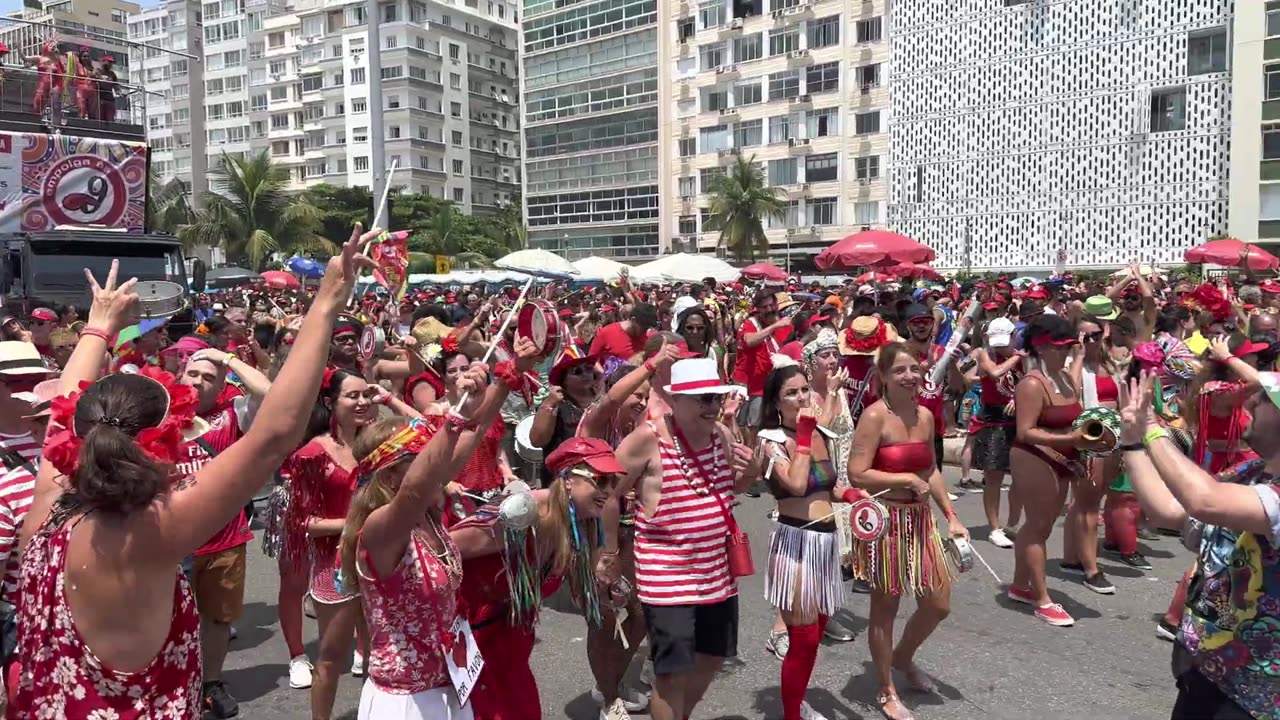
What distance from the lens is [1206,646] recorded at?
9.48 feet

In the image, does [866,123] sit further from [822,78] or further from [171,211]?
[171,211]

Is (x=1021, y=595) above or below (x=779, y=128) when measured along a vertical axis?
below

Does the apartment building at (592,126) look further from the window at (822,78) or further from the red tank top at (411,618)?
the red tank top at (411,618)

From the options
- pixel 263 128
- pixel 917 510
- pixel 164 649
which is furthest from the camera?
pixel 263 128

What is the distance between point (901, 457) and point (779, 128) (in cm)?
5026

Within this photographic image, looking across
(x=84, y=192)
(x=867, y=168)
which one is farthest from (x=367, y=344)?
(x=867, y=168)

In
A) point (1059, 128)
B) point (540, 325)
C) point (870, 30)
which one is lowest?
point (540, 325)

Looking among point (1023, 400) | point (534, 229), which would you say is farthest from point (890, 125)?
point (1023, 400)

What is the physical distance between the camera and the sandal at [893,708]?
4.64 m

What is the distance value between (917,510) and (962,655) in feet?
3.92

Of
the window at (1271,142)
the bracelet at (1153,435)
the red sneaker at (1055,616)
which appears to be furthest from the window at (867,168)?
the bracelet at (1153,435)

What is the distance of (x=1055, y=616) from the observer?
5934mm

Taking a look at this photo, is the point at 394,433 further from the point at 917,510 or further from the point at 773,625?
the point at 773,625

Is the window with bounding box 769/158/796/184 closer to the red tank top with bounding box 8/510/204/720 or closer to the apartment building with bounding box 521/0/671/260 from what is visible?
the apartment building with bounding box 521/0/671/260
